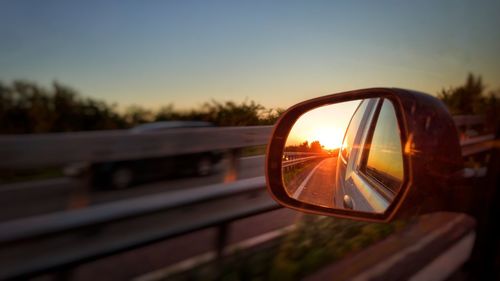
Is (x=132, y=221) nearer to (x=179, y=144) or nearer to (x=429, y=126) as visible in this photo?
(x=179, y=144)

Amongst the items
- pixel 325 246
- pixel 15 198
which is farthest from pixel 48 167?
pixel 325 246

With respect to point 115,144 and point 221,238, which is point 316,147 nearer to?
point 115,144

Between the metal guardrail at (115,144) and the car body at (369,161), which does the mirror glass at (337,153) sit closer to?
the car body at (369,161)

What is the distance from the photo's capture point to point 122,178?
3.26 m

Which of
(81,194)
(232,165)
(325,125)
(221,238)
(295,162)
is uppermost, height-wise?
(325,125)

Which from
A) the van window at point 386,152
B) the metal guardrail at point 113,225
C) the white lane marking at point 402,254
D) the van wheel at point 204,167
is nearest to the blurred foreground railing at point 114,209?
the metal guardrail at point 113,225

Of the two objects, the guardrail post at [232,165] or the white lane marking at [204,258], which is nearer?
the white lane marking at [204,258]

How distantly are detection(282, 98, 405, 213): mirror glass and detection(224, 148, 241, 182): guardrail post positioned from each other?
4.02ft

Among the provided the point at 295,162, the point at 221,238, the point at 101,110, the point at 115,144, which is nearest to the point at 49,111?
the point at 101,110

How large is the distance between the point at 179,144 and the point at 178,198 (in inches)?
13.8

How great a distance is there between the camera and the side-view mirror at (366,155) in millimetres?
1438

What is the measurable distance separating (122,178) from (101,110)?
85 centimetres

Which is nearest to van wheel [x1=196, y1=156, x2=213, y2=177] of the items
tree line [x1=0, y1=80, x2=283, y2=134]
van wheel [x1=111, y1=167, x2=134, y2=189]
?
van wheel [x1=111, y1=167, x2=134, y2=189]

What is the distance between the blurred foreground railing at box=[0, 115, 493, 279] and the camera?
2328mm
